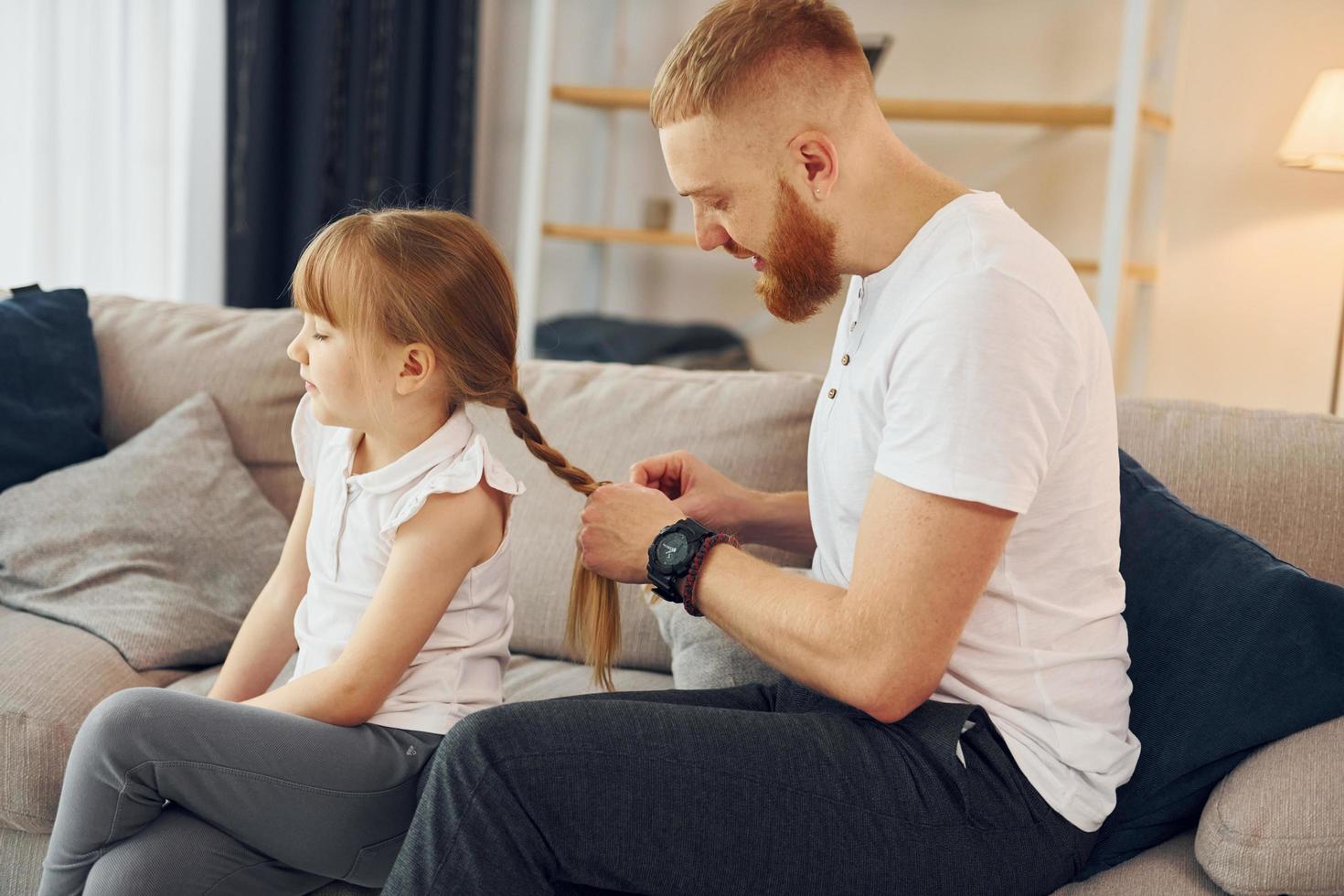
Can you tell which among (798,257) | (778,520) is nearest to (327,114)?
→ (778,520)

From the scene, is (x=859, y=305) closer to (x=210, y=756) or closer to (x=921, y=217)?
(x=921, y=217)

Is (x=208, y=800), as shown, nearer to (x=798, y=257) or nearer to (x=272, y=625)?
(x=272, y=625)

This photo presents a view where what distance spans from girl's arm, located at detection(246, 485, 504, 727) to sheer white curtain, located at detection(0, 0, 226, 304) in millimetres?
1866

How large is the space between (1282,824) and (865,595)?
43cm

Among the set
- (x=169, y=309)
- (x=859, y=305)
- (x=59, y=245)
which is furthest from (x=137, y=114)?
(x=859, y=305)

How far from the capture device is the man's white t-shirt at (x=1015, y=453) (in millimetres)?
1009

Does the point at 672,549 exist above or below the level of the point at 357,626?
above

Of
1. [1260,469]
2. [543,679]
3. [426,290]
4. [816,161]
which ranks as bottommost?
[543,679]

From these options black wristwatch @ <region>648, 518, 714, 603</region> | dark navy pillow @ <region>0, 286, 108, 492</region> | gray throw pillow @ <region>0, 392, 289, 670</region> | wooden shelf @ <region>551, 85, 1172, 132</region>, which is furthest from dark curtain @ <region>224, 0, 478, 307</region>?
black wristwatch @ <region>648, 518, 714, 603</region>

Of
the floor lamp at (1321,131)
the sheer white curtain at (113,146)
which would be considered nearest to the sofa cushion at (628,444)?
the sheer white curtain at (113,146)

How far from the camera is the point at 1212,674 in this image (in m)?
1.20

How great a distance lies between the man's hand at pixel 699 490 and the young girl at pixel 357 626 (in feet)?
0.40

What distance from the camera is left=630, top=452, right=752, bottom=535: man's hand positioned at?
146 centimetres

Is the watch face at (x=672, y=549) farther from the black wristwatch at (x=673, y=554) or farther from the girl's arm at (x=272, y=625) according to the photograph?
the girl's arm at (x=272, y=625)
